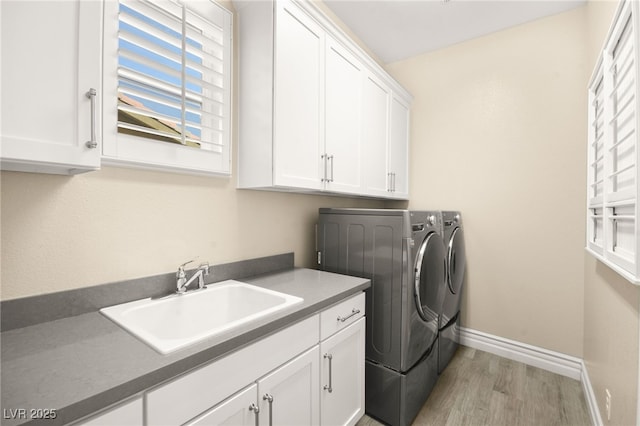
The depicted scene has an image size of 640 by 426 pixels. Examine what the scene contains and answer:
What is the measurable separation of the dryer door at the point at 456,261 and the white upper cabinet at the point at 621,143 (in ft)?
2.72

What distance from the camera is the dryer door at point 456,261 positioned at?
2262 millimetres

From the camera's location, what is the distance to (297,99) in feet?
5.35

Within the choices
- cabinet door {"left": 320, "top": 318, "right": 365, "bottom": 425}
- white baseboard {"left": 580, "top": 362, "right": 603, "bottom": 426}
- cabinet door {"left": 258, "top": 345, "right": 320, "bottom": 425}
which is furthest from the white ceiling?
white baseboard {"left": 580, "top": 362, "right": 603, "bottom": 426}

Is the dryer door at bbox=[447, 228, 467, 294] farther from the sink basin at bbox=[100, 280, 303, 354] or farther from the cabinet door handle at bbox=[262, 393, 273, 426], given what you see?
the cabinet door handle at bbox=[262, 393, 273, 426]

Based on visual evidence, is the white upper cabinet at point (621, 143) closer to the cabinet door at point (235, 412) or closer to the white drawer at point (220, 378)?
the white drawer at point (220, 378)

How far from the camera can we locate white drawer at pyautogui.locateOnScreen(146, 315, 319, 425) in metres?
0.77

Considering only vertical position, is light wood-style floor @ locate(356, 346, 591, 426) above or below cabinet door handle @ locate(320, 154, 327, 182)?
below

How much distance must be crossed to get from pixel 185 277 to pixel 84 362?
634 mm

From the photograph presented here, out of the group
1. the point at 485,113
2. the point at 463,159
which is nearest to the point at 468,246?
the point at 463,159

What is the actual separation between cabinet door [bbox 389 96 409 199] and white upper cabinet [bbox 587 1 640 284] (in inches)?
52.7

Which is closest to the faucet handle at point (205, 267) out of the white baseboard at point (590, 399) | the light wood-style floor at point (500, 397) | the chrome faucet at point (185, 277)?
the chrome faucet at point (185, 277)

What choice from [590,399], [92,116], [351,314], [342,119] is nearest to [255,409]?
[351,314]

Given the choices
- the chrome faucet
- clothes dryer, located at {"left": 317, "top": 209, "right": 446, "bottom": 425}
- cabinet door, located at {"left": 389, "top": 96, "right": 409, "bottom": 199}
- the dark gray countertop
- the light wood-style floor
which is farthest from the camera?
cabinet door, located at {"left": 389, "top": 96, "right": 409, "bottom": 199}

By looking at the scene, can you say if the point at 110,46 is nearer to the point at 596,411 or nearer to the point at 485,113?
the point at 485,113
